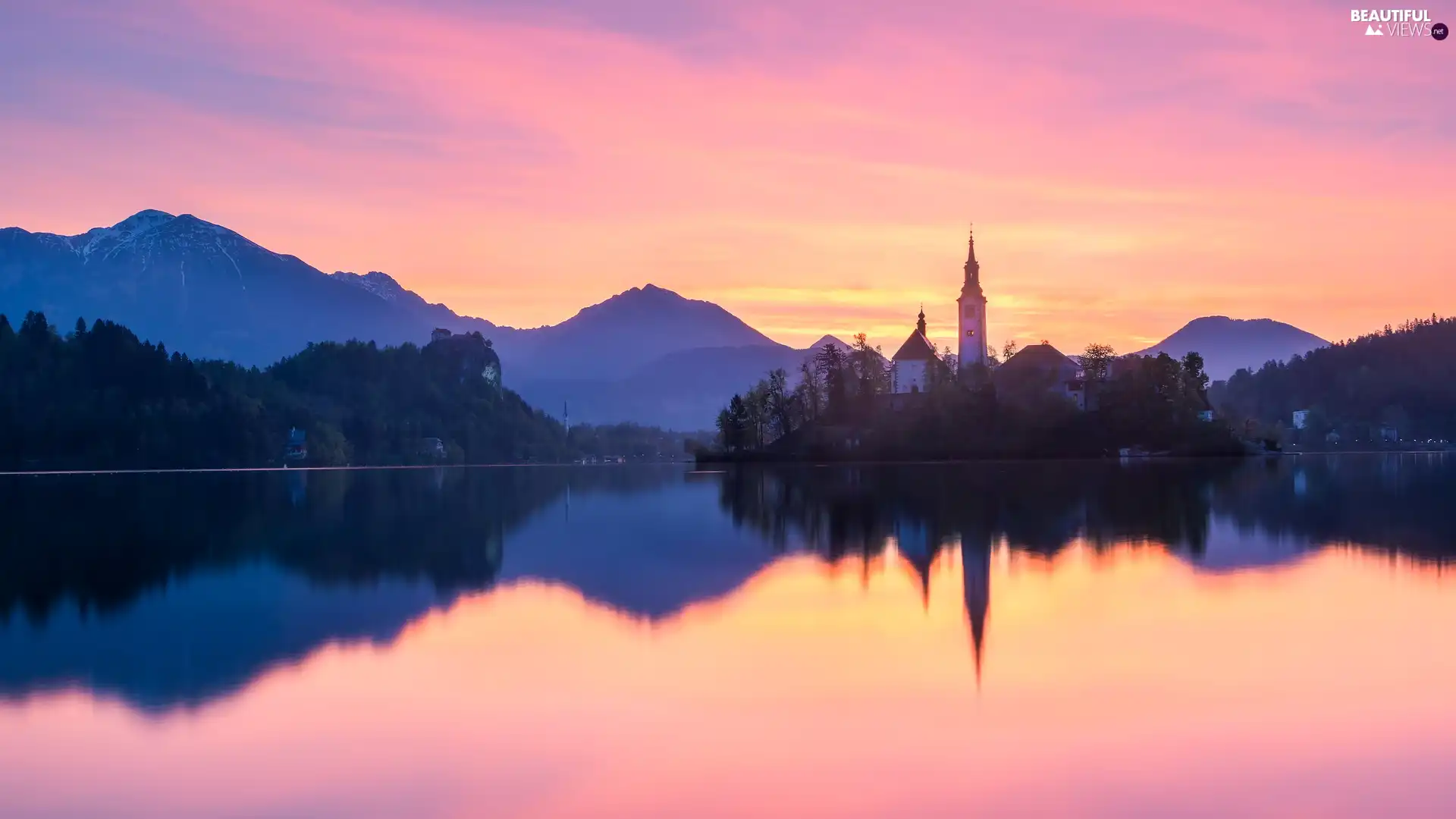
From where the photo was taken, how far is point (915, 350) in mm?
175375

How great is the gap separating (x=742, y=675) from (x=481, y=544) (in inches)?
934

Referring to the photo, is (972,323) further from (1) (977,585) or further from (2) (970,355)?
(1) (977,585)

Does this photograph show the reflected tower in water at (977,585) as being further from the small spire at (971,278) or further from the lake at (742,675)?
the small spire at (971,278)

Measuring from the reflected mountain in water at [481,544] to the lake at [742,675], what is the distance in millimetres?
222

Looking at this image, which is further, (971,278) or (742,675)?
(971,278)

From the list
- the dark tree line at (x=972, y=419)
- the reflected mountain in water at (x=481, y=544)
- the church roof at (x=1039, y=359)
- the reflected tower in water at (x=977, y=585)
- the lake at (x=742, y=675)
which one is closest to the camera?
the lake at (x=742, y=675)

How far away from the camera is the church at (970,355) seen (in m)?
159

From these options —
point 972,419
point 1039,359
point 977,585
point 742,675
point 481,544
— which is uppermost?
point 1039,359

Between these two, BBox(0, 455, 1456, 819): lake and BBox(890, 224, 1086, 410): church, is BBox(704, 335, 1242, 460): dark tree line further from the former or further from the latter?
BBox(0, 455, 1456, 819): lake

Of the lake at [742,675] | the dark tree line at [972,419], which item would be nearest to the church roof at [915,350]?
the dark tree line at [972,419]

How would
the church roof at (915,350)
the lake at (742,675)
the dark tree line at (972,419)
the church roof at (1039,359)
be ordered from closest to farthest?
1. the lake at (742,675)
2. the dark tree line at (972,419)
3. the church roof at (1039,359)
4. the church roof at (915,350)

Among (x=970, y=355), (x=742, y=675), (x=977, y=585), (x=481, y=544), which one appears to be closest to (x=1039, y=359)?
(x=970, y=355)

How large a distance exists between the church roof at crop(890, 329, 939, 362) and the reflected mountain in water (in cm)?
9093

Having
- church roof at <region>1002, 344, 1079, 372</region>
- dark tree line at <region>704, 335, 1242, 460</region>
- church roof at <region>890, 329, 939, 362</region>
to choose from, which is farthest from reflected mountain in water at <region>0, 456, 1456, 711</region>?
church roof at <region>890, 329, 939, 362</region>
